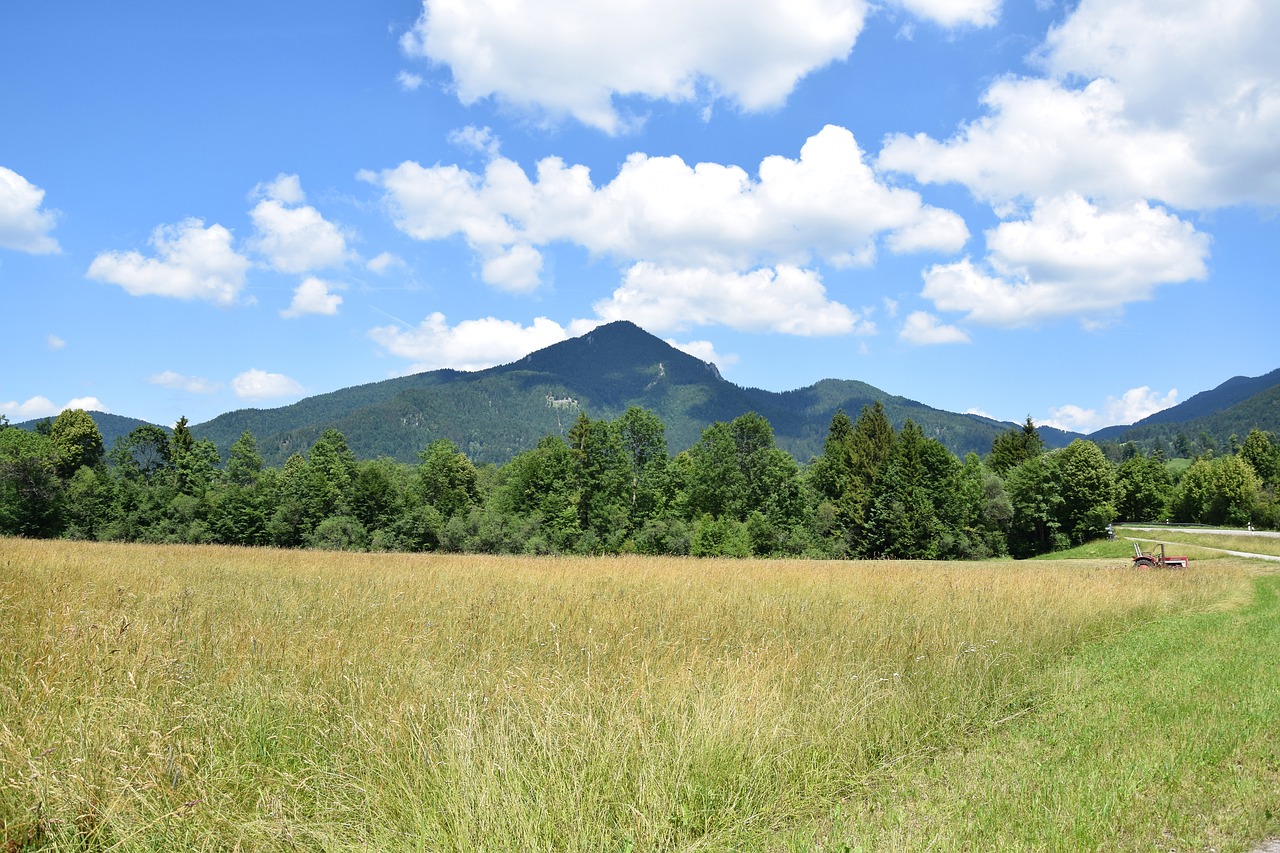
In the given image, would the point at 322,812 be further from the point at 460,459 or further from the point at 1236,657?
the point at 460,459

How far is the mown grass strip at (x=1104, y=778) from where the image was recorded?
166 inches

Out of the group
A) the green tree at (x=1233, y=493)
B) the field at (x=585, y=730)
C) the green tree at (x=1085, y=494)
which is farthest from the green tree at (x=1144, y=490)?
the field at (x=585, y=730)

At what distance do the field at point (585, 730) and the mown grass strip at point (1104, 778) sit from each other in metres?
0.03

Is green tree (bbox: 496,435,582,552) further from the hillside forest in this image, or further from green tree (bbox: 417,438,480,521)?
green tree (bbox: 417,438,480,521)

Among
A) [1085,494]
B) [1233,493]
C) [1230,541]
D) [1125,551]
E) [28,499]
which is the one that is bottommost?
[1125,551]

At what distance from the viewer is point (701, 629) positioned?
8.52 metres

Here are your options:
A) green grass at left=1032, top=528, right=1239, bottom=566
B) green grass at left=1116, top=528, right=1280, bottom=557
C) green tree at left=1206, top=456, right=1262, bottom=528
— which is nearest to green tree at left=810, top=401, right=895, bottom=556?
green grass at left=1032, top=528, right=1239, bottom=566

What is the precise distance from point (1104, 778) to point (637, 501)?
49195 millimetres

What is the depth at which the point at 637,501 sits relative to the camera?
54.0 m

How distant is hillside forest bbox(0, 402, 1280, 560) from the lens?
162 feet

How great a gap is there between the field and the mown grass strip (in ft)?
0.10

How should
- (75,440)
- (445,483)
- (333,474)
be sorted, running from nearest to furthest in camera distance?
(333,474), (445,483), (75,440)

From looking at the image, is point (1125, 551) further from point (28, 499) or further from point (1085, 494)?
point (28, 499)

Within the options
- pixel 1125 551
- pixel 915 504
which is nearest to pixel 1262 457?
pixel 915 504
